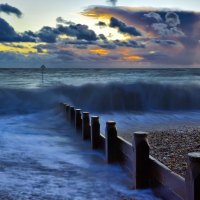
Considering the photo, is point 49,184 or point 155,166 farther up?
point 155,166

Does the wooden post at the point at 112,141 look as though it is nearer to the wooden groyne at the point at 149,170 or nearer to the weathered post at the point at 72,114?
the wooden groyne at the point at 149,170

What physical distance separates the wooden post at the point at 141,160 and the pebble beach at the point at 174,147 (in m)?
1.14

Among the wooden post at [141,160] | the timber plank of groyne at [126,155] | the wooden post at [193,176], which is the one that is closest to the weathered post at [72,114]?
the timber plank of groyne at [126,155]

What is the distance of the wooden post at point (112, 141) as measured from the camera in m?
6.41

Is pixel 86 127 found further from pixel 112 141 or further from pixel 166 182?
pixel 166 182

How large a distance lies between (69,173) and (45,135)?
481 cm

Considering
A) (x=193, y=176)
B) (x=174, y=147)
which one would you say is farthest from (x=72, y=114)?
(x=193, y=176)

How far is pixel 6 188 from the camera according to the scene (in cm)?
536

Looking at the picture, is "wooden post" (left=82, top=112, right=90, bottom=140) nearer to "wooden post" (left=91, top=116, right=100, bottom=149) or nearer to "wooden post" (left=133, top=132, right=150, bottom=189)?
"wooden post" (left=91, top=116, right=100, bottom=149)

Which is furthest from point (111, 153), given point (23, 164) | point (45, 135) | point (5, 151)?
point (45, 135)

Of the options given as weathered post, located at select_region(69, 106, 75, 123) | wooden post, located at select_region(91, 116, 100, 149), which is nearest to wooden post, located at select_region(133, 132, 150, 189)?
wooden post, located at select_region(91, 116, 100, 149)

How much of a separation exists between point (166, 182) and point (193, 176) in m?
1.00

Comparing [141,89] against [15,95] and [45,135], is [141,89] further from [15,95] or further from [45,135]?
[45,135]

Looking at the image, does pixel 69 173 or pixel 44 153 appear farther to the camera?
pixel 44 153
